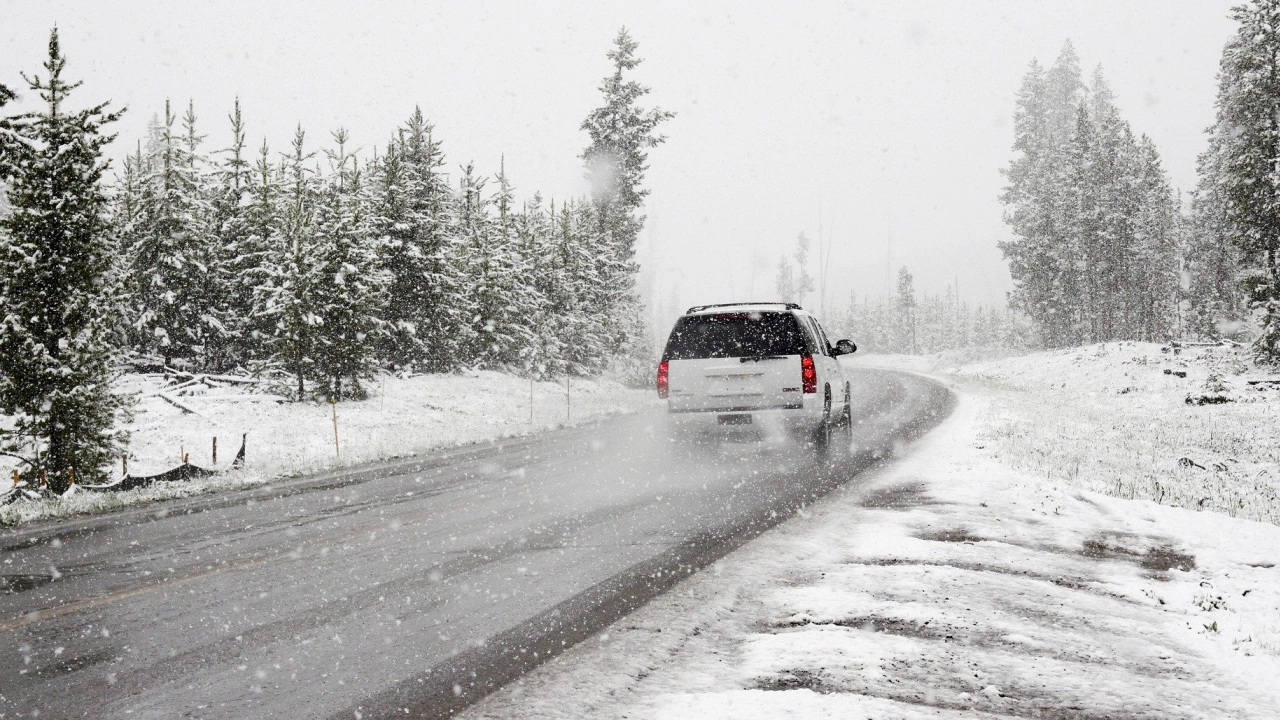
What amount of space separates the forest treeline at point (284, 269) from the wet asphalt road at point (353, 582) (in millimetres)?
6181

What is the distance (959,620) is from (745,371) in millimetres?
7162

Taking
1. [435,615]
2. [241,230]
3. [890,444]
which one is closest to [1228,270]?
[890,444]

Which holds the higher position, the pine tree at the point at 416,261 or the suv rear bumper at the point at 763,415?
the pine tree at the point at 416,261

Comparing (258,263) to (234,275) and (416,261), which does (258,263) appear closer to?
(234,275)

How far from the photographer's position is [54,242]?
13.1m

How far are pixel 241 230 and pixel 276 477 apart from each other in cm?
1954

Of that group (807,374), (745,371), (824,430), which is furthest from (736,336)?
(824,430)

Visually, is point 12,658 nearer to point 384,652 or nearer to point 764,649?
point 384,652

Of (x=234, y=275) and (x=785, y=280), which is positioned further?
(x=785, y=280)

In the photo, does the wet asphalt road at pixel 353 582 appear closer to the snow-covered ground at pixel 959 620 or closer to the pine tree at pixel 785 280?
the snow-covered ground at pixel 959 620

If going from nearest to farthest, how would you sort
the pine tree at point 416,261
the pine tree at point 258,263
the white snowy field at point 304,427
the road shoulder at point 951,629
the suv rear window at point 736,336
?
the road shoulder at point 951,629 → the white snowy field at point 304,427 → the suv rear window at point 736,336 → the pine tree at point 258,263 → the pine tree at point 416,261

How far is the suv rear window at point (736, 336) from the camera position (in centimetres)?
1130

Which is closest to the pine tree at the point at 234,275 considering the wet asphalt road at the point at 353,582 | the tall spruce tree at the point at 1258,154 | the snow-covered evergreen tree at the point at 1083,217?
the wet asphalt road at the point at 353,582

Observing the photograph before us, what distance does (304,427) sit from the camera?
Result: 19.0 meters
